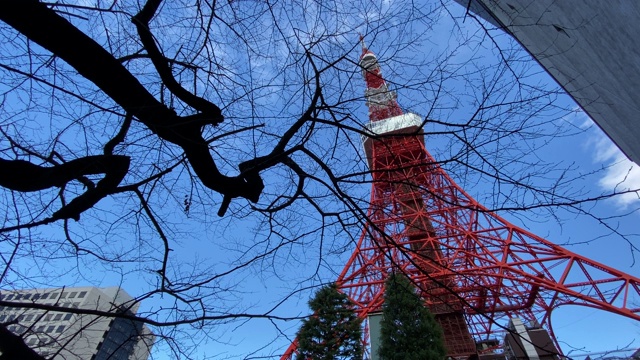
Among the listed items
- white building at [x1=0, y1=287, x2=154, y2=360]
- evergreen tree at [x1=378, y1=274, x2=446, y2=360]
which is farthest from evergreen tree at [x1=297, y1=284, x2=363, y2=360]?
white building at [x1=0, y1=287, x2=154, y2=360]

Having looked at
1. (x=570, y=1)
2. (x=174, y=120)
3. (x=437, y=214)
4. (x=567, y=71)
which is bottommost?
(x=174, y=120)

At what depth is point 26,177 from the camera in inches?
48.2

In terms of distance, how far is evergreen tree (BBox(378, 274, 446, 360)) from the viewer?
855cm

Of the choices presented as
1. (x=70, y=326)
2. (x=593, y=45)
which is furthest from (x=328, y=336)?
(x=593, y=45)

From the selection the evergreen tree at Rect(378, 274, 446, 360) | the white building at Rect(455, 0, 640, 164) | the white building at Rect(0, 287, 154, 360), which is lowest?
the white building at Rect(0, 287, 154, 360)

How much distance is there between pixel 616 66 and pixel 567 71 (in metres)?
0.66

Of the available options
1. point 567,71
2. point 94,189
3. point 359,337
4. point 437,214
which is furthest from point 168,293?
point 437,214

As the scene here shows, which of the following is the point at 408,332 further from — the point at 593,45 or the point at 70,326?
the point at 70,326

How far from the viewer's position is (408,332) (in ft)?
29.7

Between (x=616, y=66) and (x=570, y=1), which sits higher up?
(x=570, y=1)

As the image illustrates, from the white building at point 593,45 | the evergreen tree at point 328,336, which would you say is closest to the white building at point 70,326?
the white building at point 593,45

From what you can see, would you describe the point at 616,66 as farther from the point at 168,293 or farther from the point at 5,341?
the point at 5,341

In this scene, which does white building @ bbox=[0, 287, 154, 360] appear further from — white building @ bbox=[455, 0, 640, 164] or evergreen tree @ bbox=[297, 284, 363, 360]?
evergreen tree @ bbox=[297, 284, 363, 360]

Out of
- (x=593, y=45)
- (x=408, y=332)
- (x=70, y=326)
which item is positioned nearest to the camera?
(x=70, y=326)
